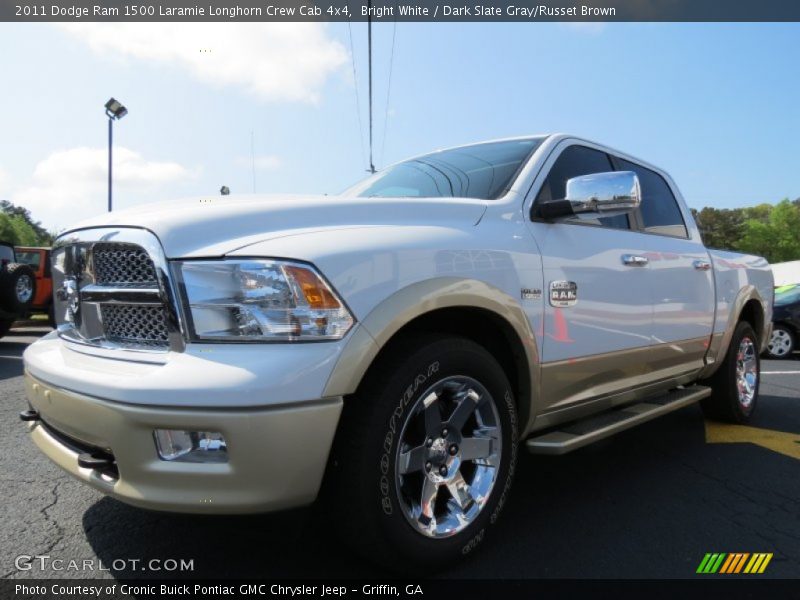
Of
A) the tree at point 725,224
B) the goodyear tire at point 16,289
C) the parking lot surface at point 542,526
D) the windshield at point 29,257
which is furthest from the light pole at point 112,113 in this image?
the tree at point 725,224

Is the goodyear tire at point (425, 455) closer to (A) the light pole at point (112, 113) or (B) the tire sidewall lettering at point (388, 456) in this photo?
(B) the tire sidewall lettering at point (388, 456)

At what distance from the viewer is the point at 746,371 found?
4773 mm

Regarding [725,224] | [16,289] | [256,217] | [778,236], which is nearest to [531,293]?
[256,217]

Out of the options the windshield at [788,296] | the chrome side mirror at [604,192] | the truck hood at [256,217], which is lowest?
the windshield at [788,296]

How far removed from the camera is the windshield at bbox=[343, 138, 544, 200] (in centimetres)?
283

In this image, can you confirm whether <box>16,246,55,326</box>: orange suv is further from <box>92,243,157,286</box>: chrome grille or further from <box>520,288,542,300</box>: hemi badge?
<box>520,288,542,300</box>: hemi badge

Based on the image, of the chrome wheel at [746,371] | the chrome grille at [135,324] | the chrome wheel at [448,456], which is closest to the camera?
the chrome grille at [135,324]

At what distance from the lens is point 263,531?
240 cm

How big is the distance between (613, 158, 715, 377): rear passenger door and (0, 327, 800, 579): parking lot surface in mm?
697

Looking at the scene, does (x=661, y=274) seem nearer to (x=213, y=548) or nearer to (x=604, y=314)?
(x=604, y=314)

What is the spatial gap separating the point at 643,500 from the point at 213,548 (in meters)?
2.07

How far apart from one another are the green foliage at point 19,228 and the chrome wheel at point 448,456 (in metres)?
88.5

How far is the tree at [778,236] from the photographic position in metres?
76.8

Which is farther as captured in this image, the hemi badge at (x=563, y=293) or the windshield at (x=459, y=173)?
the windshield at (x=459, y=173)
